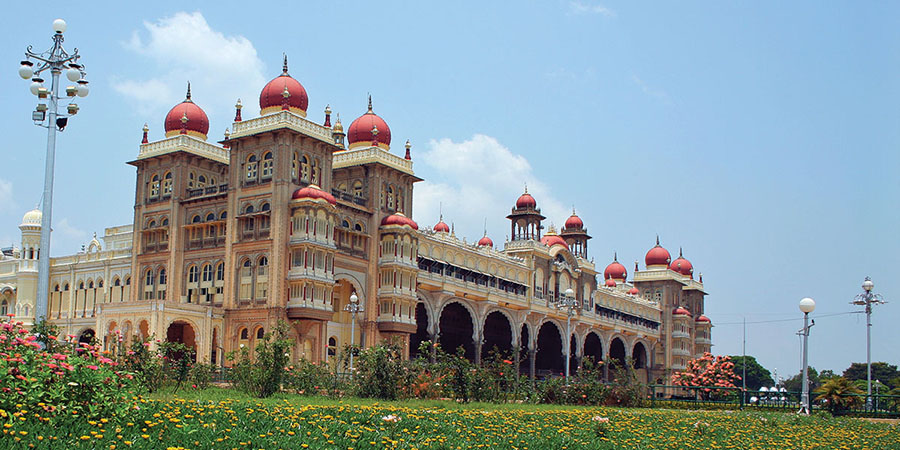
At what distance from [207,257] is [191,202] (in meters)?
3.95

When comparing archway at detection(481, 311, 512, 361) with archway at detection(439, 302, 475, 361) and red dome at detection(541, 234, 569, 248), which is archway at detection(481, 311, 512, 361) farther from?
red dome at detection(541, 234, 569, 248)

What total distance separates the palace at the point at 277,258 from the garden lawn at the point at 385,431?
2065 centimetres

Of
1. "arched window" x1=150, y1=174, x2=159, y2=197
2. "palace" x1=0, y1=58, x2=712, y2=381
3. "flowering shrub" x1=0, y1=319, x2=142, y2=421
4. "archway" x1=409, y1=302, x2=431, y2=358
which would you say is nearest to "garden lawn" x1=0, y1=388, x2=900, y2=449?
"flowering shrub" x1=0, y1=319, x2=142, y2=421

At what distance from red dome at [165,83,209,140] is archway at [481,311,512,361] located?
2749cm

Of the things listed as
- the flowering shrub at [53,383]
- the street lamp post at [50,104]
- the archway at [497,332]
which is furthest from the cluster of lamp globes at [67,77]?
the archway at [497,332]

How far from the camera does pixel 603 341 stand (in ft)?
295

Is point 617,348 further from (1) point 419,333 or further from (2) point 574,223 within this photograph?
(1) point 419,333

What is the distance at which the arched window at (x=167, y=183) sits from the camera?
57656 mm

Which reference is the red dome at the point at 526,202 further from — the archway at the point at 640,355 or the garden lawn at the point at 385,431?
the garden lawn at the point at 385,431

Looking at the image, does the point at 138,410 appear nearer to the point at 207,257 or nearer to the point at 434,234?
the point at 207,257

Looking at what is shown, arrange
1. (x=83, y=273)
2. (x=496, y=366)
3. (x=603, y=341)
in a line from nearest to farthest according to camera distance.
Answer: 1. (x=496, y=366)
2. (x=83, y=273)
3. (x=603, y=341)

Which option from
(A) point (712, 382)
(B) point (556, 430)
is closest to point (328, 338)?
(B) point (556, 430)

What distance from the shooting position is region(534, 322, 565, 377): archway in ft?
272

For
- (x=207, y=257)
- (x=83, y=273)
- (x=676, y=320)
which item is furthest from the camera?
(x=676, y=320)
